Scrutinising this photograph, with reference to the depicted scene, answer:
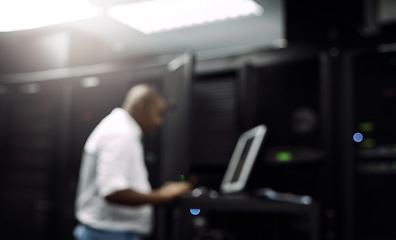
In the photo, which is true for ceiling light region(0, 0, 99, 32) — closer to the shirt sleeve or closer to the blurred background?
the blurred background

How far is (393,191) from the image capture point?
205 centimetres

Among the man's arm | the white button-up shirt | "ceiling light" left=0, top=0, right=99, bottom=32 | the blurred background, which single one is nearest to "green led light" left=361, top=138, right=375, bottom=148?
the blurred background

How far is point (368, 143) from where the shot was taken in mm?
2111

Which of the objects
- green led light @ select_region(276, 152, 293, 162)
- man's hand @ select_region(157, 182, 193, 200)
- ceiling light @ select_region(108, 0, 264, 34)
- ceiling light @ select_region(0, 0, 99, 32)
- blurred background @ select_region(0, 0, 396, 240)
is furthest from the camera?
ceiling light @ select_region(108, 0, 264, 34)

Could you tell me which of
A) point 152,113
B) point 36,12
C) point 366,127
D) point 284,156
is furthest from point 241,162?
point 36,12

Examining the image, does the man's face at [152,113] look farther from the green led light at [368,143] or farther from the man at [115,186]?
the green led light at [368,143]

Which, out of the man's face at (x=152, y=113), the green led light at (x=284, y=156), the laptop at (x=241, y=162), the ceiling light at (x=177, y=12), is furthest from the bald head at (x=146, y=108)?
the ceiling light at (x=177, y=12)

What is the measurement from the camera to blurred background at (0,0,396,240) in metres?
2.09

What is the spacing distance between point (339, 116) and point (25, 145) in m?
1.96

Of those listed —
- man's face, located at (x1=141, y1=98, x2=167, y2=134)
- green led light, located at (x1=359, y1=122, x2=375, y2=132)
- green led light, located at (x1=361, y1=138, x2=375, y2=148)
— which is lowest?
green led light, located at (x1=361, y1=138, x2=375, y2=148)

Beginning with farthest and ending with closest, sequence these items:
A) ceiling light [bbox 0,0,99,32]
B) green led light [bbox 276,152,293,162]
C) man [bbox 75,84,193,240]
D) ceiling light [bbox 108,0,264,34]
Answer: ceiling light [bbox 108,0,264,34] < ceiling light [bbox 0,0,99,32] < green led light [bbox 276,152,293,162] < man [bbox 75,84,193,240]

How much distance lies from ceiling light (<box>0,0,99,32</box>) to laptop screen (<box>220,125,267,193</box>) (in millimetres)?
1183

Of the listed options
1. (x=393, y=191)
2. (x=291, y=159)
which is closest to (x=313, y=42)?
(x=291, y=159)

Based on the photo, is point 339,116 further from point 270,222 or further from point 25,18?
point 25,18
